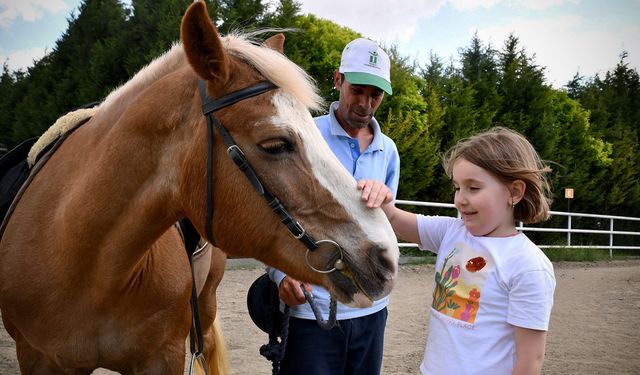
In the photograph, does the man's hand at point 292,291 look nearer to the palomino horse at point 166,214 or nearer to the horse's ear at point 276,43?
the palomino horse at point 166,214

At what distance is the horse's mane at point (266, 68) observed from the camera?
64.1 inches

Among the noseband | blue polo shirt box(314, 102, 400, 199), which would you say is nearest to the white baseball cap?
blue polo shirt box(314, 102, 400, 199)

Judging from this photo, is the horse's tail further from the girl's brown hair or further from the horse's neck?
the girl's brown hair

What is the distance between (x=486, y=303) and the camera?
175 centimetres

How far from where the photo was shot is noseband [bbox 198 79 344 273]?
60.6 inches

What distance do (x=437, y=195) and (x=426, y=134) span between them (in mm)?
1742

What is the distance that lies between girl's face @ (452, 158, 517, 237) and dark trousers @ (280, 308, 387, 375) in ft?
2.27

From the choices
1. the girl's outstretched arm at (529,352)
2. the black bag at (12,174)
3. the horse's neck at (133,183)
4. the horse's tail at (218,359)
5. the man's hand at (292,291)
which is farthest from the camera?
the horse's tail at (218,359)

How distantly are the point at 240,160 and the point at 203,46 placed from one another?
0.38 m

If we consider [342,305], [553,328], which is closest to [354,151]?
[342,305]

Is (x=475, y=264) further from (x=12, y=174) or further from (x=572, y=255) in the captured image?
(x=572, y=255)

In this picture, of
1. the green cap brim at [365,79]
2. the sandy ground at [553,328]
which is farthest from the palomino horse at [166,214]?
→ the sandy ground at [553,328]

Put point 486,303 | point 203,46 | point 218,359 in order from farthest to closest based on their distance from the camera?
point 218,359
point 486,303
point 203,46

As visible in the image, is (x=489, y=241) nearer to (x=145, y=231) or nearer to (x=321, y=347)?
(x=321, y=347)
